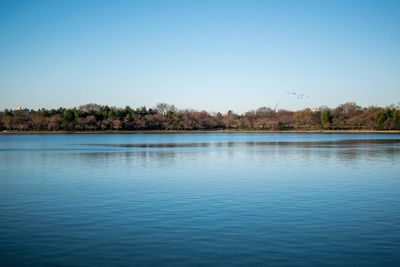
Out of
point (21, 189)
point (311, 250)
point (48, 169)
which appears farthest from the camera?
point (48, 169)

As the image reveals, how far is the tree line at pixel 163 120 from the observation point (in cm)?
13025

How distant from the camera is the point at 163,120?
14675 cm

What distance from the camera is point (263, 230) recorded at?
11.2 m

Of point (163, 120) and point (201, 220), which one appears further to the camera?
point (163, 120)

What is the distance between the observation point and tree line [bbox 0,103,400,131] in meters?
130

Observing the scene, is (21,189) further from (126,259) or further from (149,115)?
(149,115)

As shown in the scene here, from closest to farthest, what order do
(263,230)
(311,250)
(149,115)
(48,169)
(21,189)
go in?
(311,250), (263,230), (21,189), (48,169), (149,115)

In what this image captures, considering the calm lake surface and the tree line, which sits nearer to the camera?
the calm lake surface

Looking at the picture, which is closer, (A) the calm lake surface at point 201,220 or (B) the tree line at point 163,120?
(A) the calm lake surface at point 201,220

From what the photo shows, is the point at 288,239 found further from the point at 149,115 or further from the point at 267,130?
the point at 267,130

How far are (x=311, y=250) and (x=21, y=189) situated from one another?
1296 centimetres

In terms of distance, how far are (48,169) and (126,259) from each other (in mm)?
19018

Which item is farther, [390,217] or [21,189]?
[21,189]

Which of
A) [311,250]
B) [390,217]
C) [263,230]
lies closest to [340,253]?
[311,250]
